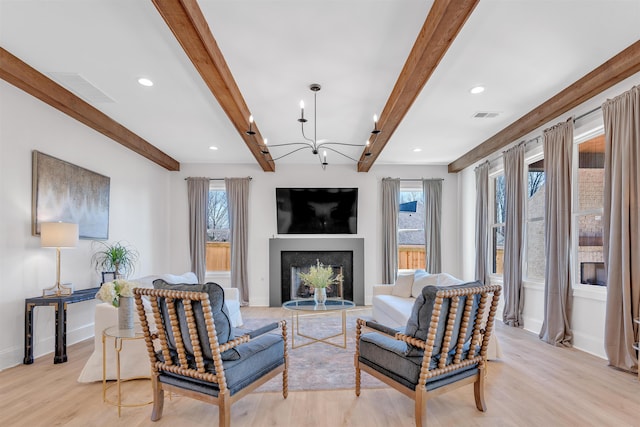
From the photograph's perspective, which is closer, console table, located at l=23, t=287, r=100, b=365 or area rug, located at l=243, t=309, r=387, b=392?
area rug, located at l=243, t=309, r=387, b=392

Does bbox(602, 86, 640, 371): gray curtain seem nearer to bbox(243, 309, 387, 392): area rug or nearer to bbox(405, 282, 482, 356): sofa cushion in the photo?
bbox(405, 282, 482, 356): sofa cushion

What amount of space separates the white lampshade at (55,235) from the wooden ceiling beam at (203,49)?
2.06 metres

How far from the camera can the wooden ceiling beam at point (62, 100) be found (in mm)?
3182

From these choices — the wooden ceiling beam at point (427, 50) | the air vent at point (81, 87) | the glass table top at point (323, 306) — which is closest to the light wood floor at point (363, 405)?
the glass table top at point (323, 306)

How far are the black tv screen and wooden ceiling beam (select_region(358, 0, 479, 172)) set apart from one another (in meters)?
2.92

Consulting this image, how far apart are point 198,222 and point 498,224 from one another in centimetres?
542

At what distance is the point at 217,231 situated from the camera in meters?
7.23

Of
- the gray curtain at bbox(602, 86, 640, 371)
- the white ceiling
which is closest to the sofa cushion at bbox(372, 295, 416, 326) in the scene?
the gray curtain at bbox(602, 86, 640, 371)

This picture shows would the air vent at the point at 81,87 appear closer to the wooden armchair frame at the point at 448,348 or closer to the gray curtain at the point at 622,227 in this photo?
the wooden armchair frame at the point at 448,348

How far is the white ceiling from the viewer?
99.9 inches

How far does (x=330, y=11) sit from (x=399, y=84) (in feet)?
4.03

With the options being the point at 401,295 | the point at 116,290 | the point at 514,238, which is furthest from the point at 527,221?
the point at 116,290

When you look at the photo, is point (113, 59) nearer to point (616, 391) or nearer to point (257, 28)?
point (257, 28)

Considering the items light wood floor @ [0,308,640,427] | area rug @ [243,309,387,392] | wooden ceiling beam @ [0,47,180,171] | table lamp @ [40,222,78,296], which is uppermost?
wooden ceiling beam @ [0,47,180,171]
